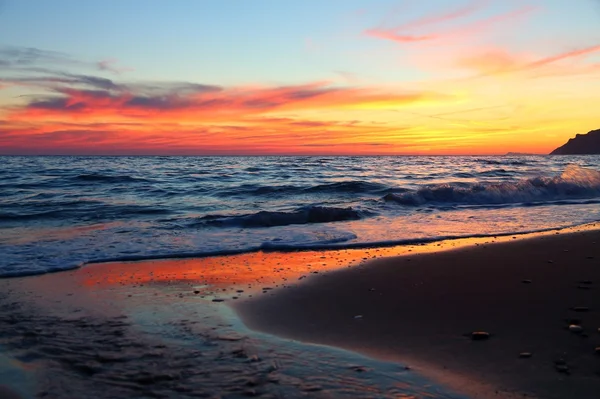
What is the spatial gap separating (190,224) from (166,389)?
381 inches

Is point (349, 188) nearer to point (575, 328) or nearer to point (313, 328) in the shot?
point (313, 328)

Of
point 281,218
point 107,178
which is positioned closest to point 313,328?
point 281,218

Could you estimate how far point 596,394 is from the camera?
321 centimetres

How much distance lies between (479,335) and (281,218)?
30.7 feet

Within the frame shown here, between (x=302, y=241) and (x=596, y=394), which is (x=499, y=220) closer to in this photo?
(x=302, y=241)

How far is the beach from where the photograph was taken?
351 cm

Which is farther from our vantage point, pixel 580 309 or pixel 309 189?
pixel 309 189

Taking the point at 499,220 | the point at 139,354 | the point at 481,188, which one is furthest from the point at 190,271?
the point at 481,188

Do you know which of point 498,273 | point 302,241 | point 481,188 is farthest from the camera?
point 481,188

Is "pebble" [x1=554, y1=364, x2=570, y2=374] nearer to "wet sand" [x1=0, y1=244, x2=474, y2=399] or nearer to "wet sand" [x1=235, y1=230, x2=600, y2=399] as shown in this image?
"wet sand" [x1=235, y1=230, x2=600, y2=399]

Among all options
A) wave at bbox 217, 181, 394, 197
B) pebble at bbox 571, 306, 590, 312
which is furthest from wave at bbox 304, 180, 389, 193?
pebble at bbox 571, 306, 590, 312

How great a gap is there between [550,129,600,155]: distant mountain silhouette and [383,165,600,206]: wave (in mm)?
148083

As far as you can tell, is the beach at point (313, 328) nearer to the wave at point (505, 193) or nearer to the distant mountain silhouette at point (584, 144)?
the wave at point (505, 193)

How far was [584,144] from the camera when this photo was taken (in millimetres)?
151125
